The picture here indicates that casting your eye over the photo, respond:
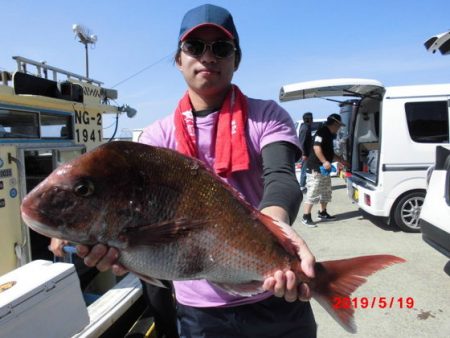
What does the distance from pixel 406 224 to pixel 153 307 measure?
573 cm

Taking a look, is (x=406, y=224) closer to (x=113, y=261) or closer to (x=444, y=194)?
(x=444, y=194)

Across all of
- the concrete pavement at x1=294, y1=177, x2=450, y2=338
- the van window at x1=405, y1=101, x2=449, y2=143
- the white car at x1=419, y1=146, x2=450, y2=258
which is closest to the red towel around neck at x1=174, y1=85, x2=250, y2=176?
the concrete pavement at x1=294, y1=177, x2=450, y2=338

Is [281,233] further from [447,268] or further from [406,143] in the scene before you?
[406,143]

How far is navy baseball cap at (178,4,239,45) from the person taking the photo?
6.11 ft

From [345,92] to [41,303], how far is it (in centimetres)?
779

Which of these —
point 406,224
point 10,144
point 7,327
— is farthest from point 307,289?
point 406,224

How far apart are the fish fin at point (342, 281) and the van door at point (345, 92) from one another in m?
6.58

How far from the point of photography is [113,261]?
1.38 metres

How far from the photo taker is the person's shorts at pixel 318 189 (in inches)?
333

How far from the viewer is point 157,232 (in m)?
1.37

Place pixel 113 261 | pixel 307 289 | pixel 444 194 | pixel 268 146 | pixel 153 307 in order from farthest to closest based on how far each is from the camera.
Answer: pixel 444 194
pixel 153 307
pixel 268 146
pixel 307 289
pixel 113 261

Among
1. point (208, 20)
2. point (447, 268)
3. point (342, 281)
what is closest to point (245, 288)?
point (342, 281)

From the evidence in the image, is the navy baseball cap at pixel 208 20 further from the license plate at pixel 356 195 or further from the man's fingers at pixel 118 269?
the license plate at pixel 356 195

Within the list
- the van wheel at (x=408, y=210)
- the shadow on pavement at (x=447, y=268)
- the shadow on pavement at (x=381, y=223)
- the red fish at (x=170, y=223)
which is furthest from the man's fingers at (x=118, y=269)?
the shadow on pavement at (x=381, y=223)
